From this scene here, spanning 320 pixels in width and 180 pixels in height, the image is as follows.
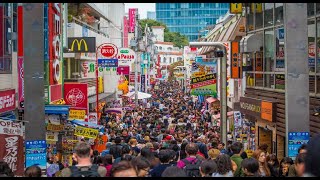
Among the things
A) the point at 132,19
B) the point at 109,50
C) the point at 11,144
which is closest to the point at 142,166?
the point at 11,144

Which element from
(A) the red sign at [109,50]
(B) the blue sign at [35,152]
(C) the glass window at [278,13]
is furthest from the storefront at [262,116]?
(A) the red sign at [109,50]

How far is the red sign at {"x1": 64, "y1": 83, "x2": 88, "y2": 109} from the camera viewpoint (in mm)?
22156

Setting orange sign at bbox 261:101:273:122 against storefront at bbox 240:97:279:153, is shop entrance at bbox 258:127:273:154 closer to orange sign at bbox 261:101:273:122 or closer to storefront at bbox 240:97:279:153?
storefront at bbox 240:97:279:153

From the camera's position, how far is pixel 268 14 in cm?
1739

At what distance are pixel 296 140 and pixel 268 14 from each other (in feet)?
27.0

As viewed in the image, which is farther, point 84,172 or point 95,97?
point 95,97

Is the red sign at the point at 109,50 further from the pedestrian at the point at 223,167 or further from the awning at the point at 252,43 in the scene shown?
the pedestrian at the point at 223,167

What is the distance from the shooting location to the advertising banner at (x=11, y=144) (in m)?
11.8

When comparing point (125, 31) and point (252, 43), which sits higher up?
point (125, 31)

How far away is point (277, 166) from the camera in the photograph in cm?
1081

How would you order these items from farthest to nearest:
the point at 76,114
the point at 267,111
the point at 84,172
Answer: the point at 76,114, the point at 267,111, the point at 84,172

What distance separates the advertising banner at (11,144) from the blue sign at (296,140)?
534 cm

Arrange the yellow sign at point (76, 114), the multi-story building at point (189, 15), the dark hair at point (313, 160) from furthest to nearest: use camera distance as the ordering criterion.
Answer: the multi-story building at point (189, 15) < the yellow sign at point (76, 114) < the dark hair at point (313, 160)

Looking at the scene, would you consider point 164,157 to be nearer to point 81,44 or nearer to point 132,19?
point 81,44
